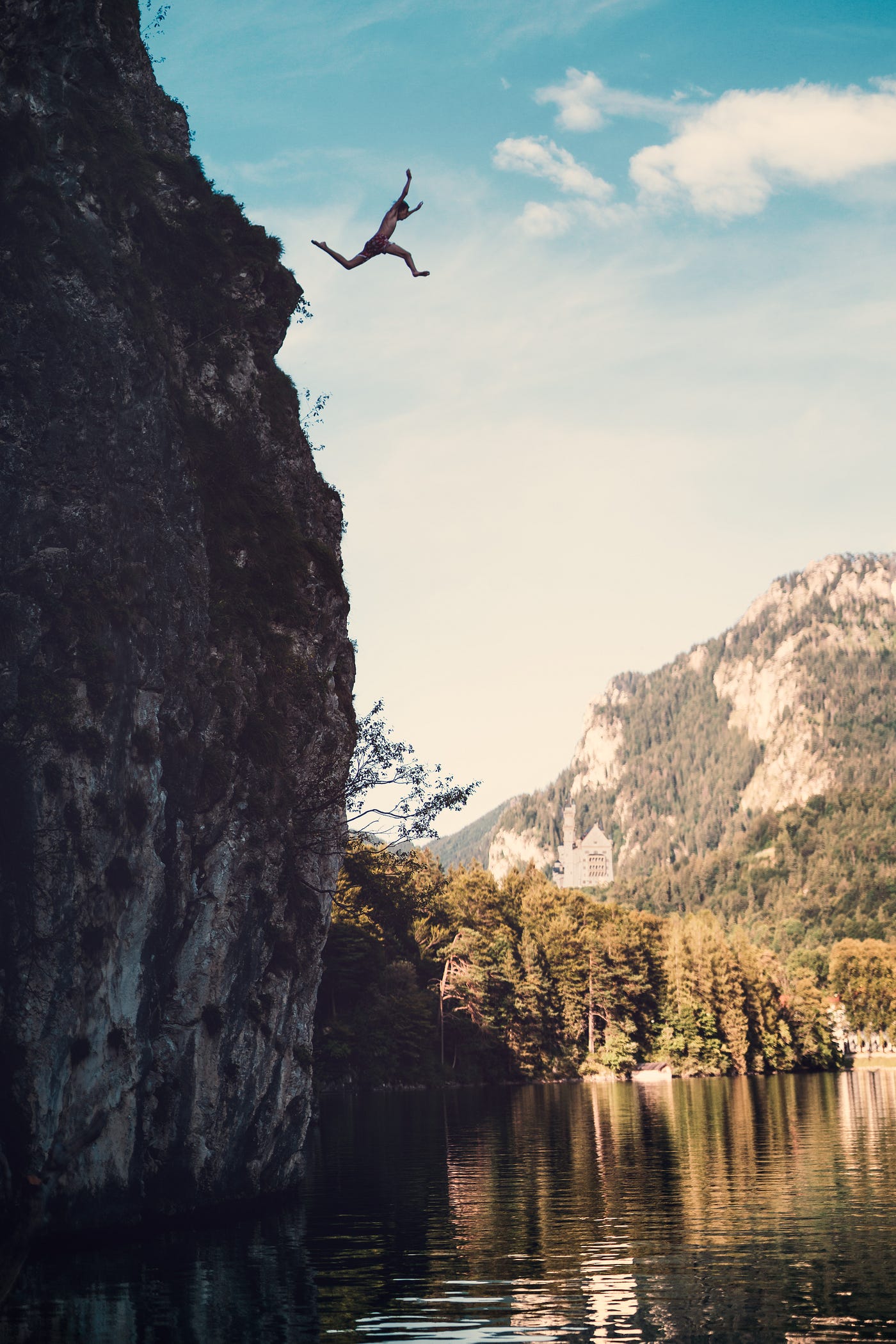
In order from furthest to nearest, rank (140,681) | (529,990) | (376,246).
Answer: (529,990) < (140,681) < (376,246)

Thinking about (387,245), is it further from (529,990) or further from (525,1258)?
(529,990)

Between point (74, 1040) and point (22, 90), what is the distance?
26.5 metres

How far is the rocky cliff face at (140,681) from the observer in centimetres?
3269

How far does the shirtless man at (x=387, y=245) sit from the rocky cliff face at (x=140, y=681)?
10.8m

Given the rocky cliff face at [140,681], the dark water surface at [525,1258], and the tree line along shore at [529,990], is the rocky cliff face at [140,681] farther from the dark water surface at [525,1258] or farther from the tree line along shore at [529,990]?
the tree line along shore at [529,990]

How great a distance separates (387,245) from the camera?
28.7 metres

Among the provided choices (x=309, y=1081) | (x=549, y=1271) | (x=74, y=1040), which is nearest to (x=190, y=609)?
(x=74, y=1040)

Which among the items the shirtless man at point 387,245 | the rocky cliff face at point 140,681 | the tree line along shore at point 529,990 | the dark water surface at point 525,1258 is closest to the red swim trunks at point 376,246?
the shirtless man at point 387,245

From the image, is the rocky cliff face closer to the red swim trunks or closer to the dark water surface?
the dark water surface

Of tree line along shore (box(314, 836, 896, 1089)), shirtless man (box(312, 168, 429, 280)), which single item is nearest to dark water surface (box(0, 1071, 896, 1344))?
shirtless man (box(312, 168, 429, 280))

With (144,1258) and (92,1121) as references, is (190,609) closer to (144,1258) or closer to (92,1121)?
(92,1121)

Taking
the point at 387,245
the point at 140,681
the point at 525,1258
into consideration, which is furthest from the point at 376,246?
the point at 525,1258

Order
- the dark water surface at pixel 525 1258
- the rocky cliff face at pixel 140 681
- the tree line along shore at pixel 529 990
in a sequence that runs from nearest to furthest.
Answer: the dark water surface at pixel 525 1258, the rocky cliff face at pixel 140 681, the tree line along shore at pixel 529 990

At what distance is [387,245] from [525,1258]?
24354 mm
